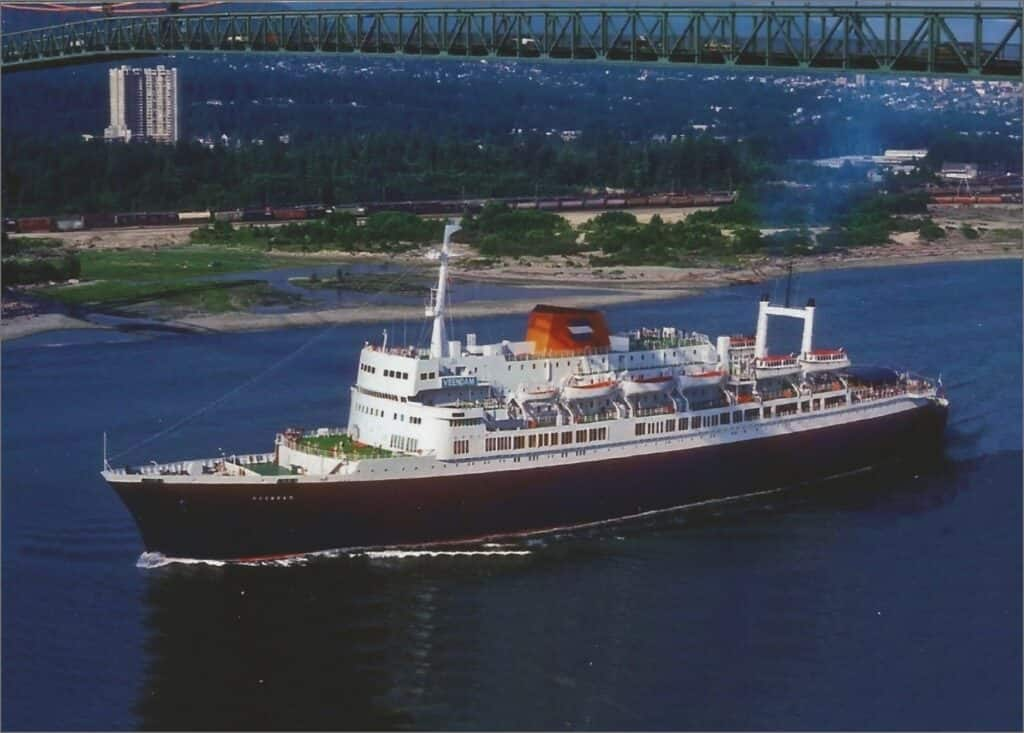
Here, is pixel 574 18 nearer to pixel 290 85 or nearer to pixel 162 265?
pixel 162 265

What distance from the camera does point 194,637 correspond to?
26.4 metres

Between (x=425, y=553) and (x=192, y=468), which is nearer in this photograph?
(x=192, y=468)

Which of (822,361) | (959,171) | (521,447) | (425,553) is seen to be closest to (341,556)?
(425,553)

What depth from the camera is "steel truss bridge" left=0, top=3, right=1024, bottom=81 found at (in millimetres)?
32188

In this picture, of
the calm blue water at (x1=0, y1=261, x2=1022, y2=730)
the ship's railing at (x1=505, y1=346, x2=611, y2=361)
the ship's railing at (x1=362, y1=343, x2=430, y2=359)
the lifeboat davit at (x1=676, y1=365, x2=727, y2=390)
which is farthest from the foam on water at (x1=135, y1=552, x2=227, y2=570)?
the lifeboat davit at (x1=676, y1=365, x2=727, y2=390)

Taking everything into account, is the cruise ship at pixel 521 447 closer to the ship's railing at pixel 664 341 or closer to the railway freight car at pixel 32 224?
the ship's railing at pixel 664 341

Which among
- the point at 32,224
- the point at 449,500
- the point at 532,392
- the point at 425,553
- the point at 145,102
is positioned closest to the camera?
the point at 425,553

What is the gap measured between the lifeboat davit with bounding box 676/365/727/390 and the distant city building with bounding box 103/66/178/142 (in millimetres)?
63899

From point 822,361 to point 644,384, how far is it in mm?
4590

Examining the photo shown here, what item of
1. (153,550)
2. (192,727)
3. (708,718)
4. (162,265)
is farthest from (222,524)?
(162,265)

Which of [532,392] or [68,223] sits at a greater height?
[532,392]

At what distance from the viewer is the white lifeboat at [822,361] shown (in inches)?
1432

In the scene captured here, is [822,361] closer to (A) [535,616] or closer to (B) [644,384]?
(B) [644,384]

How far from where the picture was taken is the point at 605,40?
1577 inches
